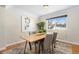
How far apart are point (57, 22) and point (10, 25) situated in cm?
66

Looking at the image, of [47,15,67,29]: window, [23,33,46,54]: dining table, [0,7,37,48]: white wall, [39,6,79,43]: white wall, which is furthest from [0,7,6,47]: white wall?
[39,6,79,43]: white wall

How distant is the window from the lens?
1229mm

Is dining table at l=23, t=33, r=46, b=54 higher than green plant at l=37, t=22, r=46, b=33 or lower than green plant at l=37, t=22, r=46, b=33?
lower

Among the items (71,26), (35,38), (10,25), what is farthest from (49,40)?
(10,25)

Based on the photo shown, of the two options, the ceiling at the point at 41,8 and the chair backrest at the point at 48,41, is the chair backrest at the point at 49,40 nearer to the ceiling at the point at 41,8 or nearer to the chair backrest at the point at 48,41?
the chair backrest at the point at 48,41

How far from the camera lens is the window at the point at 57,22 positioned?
1.23m

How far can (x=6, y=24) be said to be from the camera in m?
1.18

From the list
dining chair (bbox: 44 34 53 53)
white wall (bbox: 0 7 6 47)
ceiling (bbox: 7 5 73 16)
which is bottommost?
dining chair (bbox: 44 34 53 53)

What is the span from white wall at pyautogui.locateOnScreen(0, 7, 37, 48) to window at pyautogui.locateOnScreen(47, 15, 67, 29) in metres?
0.37

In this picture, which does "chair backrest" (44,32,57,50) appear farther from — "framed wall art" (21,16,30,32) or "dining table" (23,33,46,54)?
"framed wall art" (21,16,30,32)

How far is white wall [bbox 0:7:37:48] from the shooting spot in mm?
1179
